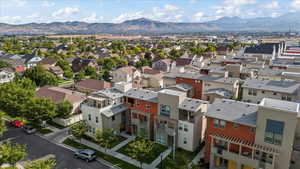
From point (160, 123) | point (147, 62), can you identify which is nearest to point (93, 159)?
point (160, 123)

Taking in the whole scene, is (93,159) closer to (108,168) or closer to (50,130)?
(108,168)

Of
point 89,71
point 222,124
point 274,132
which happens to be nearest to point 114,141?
point 222,124

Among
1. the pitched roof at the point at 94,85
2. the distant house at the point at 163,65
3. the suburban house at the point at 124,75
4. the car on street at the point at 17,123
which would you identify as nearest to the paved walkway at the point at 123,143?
the car on street at the point at 17,123

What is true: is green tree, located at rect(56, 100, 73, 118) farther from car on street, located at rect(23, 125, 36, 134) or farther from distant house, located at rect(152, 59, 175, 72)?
distant house, located at rect(152, 59, 175, 72)

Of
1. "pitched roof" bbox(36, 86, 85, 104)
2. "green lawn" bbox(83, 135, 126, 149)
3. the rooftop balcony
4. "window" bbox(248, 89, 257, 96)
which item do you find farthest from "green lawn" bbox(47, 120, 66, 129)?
"window" bbox(248, 89, 257, 96)

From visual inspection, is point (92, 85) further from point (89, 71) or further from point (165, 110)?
point (165, 110)

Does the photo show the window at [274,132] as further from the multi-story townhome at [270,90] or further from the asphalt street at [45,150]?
the asphalt street at [45,150]
